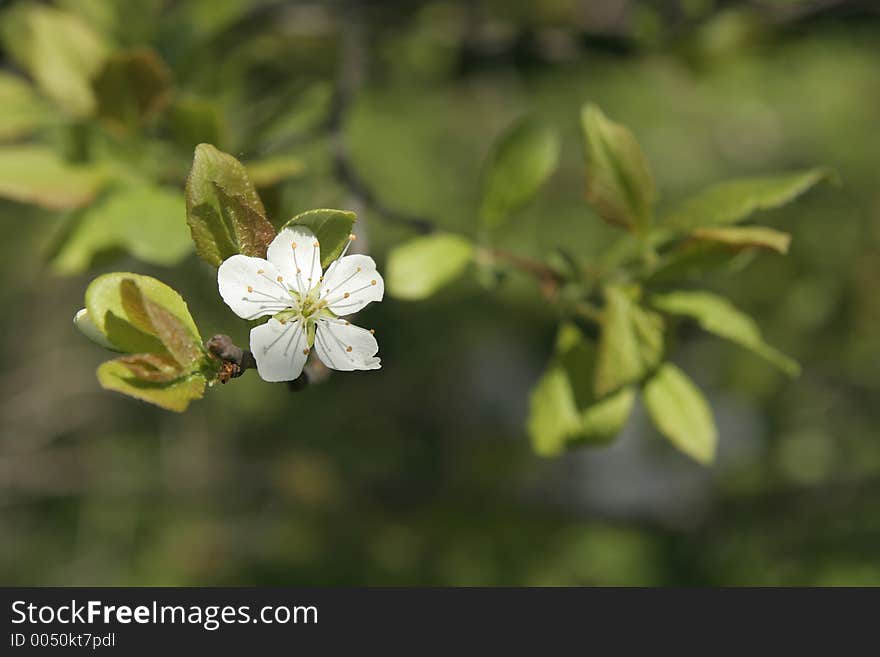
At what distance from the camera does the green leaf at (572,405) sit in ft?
2.92

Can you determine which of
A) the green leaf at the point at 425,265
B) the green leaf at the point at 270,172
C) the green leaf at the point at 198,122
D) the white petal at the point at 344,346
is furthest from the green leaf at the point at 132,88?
the white petal at the point at 344,346

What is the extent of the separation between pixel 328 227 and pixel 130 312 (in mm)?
162

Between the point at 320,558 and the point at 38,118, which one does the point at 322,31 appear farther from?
→ the point at 320,558

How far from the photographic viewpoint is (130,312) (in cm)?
61

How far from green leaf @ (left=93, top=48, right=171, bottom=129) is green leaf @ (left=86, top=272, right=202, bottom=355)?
0.41 meters

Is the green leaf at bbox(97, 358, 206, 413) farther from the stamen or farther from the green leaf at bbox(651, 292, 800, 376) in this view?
the green leaf at bbox(651, 292, 800, 376)

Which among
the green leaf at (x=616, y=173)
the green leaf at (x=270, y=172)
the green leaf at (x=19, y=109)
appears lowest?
the green leaf at (x=616, y=173)

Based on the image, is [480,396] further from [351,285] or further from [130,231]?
[351,285]

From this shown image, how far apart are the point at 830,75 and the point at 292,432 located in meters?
1.86

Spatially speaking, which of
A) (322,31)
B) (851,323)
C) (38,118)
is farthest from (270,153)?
(851,323)

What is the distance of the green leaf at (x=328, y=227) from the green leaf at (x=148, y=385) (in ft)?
0.46

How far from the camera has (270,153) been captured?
3.75 feet

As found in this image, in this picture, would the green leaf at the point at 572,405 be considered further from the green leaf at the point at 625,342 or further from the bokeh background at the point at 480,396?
the bokeh background at the point at 480,396

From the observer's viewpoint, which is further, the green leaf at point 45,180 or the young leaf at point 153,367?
the green leaf at point 45,180
